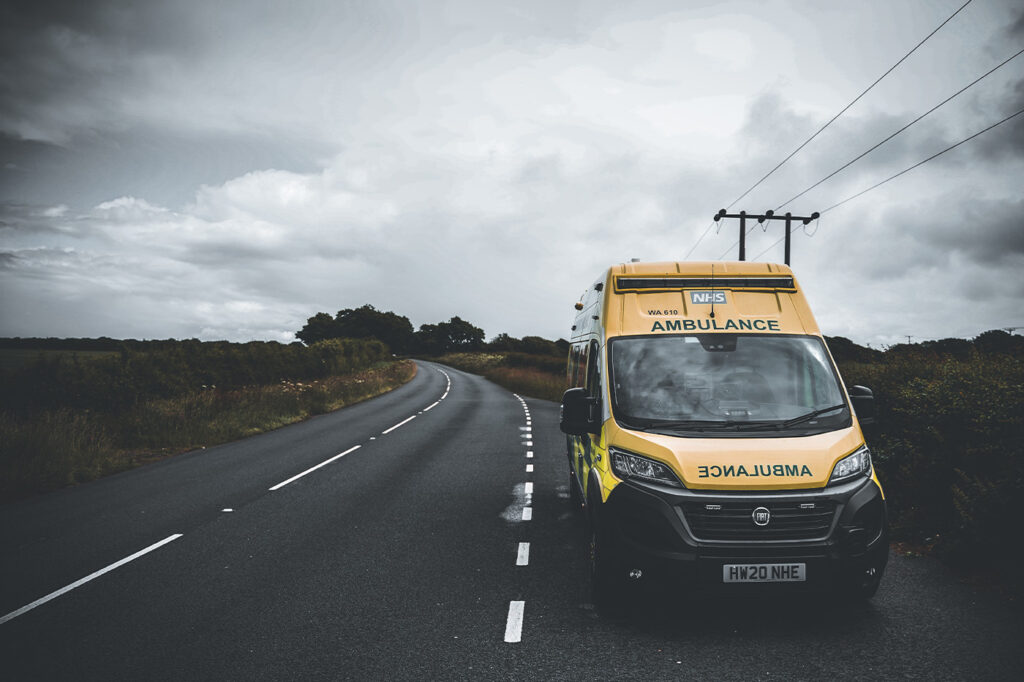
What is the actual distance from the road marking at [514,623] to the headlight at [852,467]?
2494mm

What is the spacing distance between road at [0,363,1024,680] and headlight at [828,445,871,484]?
1121 millimetres

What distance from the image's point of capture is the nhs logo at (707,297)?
16.7ft

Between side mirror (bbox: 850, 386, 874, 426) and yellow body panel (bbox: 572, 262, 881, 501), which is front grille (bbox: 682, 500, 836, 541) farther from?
side mirror (bbox: 850, 386, 874, 426)

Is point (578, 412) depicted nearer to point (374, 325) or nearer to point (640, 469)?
point (640, 469)

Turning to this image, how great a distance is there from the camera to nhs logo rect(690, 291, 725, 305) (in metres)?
5.09

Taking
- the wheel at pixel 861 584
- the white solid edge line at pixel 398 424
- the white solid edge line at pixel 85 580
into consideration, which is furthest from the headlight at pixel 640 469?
the white solid edge line at pixel 398 424

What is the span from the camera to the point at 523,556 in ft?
18.9

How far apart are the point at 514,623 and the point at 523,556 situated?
5.04 feet

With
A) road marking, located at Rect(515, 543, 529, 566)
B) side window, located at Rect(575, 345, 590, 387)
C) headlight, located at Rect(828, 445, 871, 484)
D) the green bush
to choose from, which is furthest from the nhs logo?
road marking, located at Rect(515, 543, 529, 566)

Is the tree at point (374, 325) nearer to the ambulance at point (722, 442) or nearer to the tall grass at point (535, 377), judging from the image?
the tall grass at point (535, 377)

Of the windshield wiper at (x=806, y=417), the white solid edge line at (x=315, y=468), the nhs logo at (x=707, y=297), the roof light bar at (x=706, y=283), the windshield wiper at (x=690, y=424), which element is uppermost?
the roof light bar at (x=706, y=283)

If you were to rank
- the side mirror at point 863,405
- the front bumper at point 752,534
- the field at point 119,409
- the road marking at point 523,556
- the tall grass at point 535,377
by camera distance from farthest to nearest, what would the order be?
the tall grass at point 535,377, the field at point 119,409, the road marking at point 523,556, the side mirror at point 863,405, the front bumper at point 752,534

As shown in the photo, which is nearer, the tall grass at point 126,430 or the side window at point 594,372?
the side window at point 594,372

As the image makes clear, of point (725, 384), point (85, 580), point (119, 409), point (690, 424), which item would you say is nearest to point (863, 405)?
point (725, 384)
